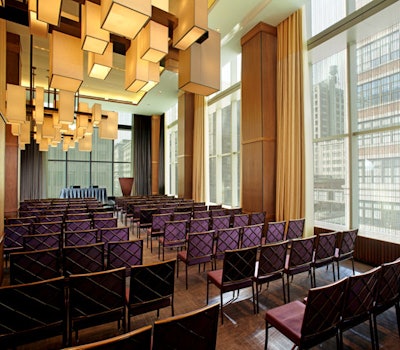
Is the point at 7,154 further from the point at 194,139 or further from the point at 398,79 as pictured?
the point at 398,79

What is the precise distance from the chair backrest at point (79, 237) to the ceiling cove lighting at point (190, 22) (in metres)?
2.86

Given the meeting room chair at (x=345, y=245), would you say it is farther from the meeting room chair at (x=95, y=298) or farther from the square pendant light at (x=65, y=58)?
the square pendant light at (x=65, y=58)

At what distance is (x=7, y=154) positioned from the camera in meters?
6.81

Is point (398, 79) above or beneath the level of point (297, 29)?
beneath

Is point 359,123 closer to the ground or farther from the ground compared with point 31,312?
farther from the ground

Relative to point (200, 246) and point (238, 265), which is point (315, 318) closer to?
point (238, 265)

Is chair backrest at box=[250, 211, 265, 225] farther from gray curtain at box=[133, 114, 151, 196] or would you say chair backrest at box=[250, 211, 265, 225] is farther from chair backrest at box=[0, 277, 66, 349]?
gray curtain at box=[133, 114, 151, 196]

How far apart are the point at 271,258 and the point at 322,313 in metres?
0.95

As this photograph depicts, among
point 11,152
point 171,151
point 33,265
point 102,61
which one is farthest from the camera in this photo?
point 171,151

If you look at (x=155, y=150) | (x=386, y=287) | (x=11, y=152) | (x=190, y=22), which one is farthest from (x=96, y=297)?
(x=155, y=150)

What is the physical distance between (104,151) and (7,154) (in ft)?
27.6

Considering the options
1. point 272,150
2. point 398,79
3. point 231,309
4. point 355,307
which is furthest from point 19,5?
point 398,79

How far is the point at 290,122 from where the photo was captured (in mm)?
5641

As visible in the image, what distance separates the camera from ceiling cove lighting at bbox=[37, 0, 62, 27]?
2373mm
